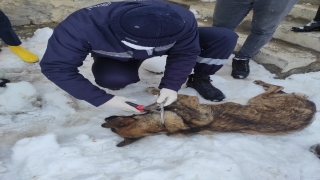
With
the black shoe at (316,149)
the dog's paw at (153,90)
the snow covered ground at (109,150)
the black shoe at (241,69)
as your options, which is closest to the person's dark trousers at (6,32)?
the snow covered ground at (109,150)

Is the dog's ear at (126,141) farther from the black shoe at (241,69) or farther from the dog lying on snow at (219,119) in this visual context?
the black shoe at (241,69)

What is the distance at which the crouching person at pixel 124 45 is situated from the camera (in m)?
1.34

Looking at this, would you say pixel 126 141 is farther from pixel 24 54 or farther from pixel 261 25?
pixel 24 54

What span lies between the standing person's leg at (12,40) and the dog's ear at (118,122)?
132 cm

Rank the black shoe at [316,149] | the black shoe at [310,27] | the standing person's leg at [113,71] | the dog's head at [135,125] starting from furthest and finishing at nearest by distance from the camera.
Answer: the black shoe at [310,27], the standing person's leg at [113,71], the dog's head at [135,125], the black shoe at [316,149]

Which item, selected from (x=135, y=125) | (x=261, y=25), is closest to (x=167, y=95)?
(x=135, y=125)

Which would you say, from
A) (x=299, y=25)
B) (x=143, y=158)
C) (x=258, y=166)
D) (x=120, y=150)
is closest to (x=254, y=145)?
(x=258, y=166)

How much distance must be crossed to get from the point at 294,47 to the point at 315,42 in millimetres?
201

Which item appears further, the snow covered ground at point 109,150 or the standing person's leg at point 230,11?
the standing person's leg at point 230,11

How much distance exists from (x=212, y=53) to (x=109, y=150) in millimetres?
1060

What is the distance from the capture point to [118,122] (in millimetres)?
1845

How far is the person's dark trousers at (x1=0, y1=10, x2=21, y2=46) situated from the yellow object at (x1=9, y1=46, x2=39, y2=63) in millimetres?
59

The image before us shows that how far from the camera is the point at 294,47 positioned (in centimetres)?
295

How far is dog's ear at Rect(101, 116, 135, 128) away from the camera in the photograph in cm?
182
